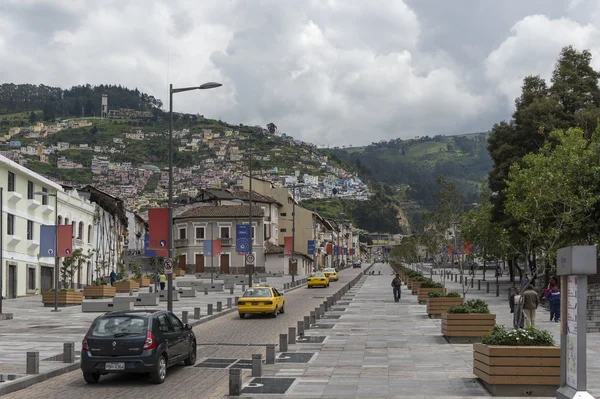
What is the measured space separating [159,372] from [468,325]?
9.77m

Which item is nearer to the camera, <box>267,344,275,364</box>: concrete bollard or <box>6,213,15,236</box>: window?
<box>267,344,275,364</box>: concrete bollard

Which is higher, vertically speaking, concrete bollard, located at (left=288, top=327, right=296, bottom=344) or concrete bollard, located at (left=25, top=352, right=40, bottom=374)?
concrete bollard, located at (left=25, top=352, right=40, bottom=374)

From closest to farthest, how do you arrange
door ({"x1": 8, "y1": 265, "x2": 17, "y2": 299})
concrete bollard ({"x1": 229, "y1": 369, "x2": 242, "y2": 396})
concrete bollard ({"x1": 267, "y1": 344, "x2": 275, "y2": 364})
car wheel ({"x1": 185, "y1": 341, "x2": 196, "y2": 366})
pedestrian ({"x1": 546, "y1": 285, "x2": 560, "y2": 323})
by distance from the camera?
concrete bollard ({"x1": 229, "y1": 369, "x2": 242, "y2": 396}) → concrete bollard ({"x1": 267, "y1": 344, "x2": 275, "y2": 364}) → car wheel ({"x1": 185, "y1": 341, "x2": 196, "y2": 366}) → pedestrian ({"x1": 546, "y1": 285, "x2": 560, "y2": 323}) → door ({"x1": 8, "y1": 265, "x2": 17, "y2": 299})

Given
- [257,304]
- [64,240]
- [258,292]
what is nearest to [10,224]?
[64,240]

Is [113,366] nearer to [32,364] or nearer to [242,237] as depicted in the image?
[32,364]

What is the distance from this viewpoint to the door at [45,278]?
5660 cm

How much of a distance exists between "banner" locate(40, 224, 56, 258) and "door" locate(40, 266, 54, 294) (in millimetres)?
17695

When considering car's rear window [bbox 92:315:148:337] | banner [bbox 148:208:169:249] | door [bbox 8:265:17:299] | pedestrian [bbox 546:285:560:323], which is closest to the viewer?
Answer: car's rear window [bbox 92:315:148:337]

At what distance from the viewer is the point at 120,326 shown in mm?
16281

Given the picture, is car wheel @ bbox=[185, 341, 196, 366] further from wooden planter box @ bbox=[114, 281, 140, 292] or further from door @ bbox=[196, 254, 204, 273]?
door @ bbox=[196, 254, 204, 273]

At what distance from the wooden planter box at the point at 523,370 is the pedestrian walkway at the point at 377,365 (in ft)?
1.27

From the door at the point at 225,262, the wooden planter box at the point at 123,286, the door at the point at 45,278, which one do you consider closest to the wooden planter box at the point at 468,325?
the wooden planter box at the point at 123,286

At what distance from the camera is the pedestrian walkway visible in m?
13.9

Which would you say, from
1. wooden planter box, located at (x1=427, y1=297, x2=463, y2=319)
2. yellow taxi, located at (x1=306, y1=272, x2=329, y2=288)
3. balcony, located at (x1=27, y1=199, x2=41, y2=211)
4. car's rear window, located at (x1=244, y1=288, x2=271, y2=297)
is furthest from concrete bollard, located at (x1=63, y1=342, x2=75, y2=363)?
yellow taxi, located at (x1=306, y1=272, x2=329, y2=288)
